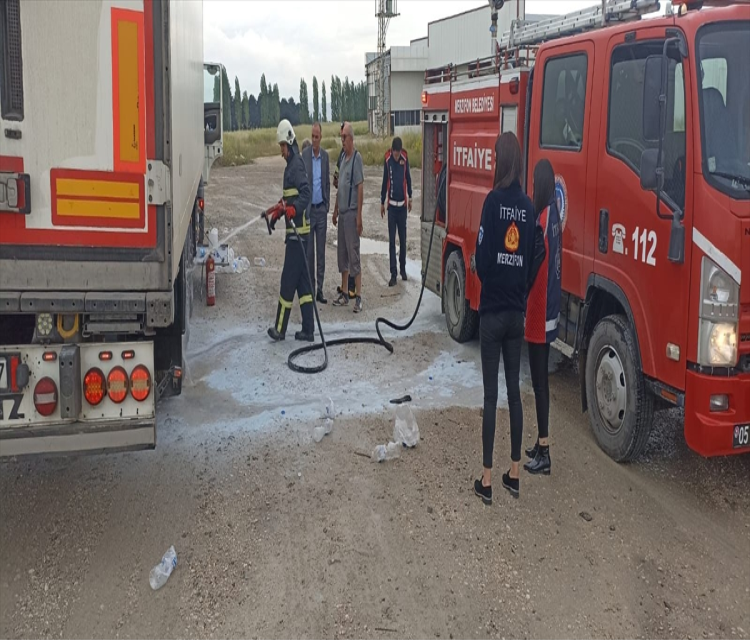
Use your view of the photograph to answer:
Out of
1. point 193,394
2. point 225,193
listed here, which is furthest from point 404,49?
point 193,394

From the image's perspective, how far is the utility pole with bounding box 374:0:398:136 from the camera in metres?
51.4

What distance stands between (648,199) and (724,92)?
0.75 m

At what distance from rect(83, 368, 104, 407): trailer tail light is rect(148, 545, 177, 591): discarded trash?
0.95 metres

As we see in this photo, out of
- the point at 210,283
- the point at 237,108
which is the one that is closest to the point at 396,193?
the point at 210,283

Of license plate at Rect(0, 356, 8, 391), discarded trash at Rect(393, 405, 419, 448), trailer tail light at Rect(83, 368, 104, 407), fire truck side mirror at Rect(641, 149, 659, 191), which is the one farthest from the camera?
discarded trash at Rect(393, 405, 419, 448)

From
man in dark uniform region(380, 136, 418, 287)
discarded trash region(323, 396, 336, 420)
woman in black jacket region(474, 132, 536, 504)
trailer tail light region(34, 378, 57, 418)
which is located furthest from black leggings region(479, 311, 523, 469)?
man in dark uniform region(380, 136, 418, 287)

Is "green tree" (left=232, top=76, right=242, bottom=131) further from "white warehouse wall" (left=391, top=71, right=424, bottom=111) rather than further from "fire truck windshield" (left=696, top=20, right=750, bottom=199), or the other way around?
"fire truck windshield" (left=696, top=20, right=750, bottom=199)

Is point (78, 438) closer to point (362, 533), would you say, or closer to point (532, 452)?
point (362, 533)

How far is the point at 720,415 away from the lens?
14.9ft

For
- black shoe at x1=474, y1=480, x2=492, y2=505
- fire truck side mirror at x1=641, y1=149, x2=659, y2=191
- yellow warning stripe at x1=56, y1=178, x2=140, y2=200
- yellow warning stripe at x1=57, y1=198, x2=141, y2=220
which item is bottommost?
black shoe at x1=474, y1=480, x2=492, y2=505

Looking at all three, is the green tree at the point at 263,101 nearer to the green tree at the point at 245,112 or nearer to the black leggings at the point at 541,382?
the green tree at the point at 245,112

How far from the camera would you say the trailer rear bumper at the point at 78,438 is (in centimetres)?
380

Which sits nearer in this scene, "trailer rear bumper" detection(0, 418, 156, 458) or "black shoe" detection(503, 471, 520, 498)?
"trailer rear bumper" detection(0, 418, 156, 458)

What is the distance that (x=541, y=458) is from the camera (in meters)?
5.39
